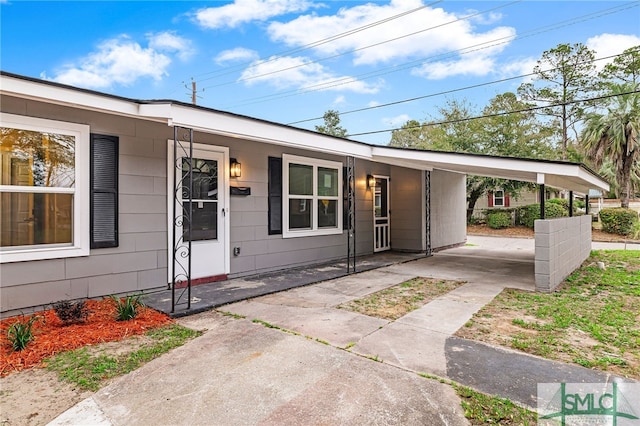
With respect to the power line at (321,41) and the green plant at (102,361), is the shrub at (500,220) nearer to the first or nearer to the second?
the power line at (321,41)

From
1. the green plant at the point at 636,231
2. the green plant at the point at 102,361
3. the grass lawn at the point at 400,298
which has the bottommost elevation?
the green plant at the point at 102,361

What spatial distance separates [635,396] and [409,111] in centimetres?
2384

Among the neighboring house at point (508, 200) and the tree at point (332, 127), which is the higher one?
the tree at point (332, 127)

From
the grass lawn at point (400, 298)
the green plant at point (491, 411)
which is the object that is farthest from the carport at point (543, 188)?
the green plant at point (491, 411)

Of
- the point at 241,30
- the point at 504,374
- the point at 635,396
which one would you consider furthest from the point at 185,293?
the point at 241,30

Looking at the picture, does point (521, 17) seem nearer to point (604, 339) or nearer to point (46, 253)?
point (604, 339)

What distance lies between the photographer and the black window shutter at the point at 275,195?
6284 mm

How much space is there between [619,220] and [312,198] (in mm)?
14223

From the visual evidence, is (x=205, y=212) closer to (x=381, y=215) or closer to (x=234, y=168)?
(x=234, y=168)

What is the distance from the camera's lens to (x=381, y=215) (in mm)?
9414

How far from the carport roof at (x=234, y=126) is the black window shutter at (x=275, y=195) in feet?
3.06

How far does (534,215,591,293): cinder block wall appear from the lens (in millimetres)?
5113

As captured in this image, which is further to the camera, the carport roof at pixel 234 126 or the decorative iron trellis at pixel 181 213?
the decorative iron trellis at pixel 181 213

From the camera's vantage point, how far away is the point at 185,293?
15.6 feet
